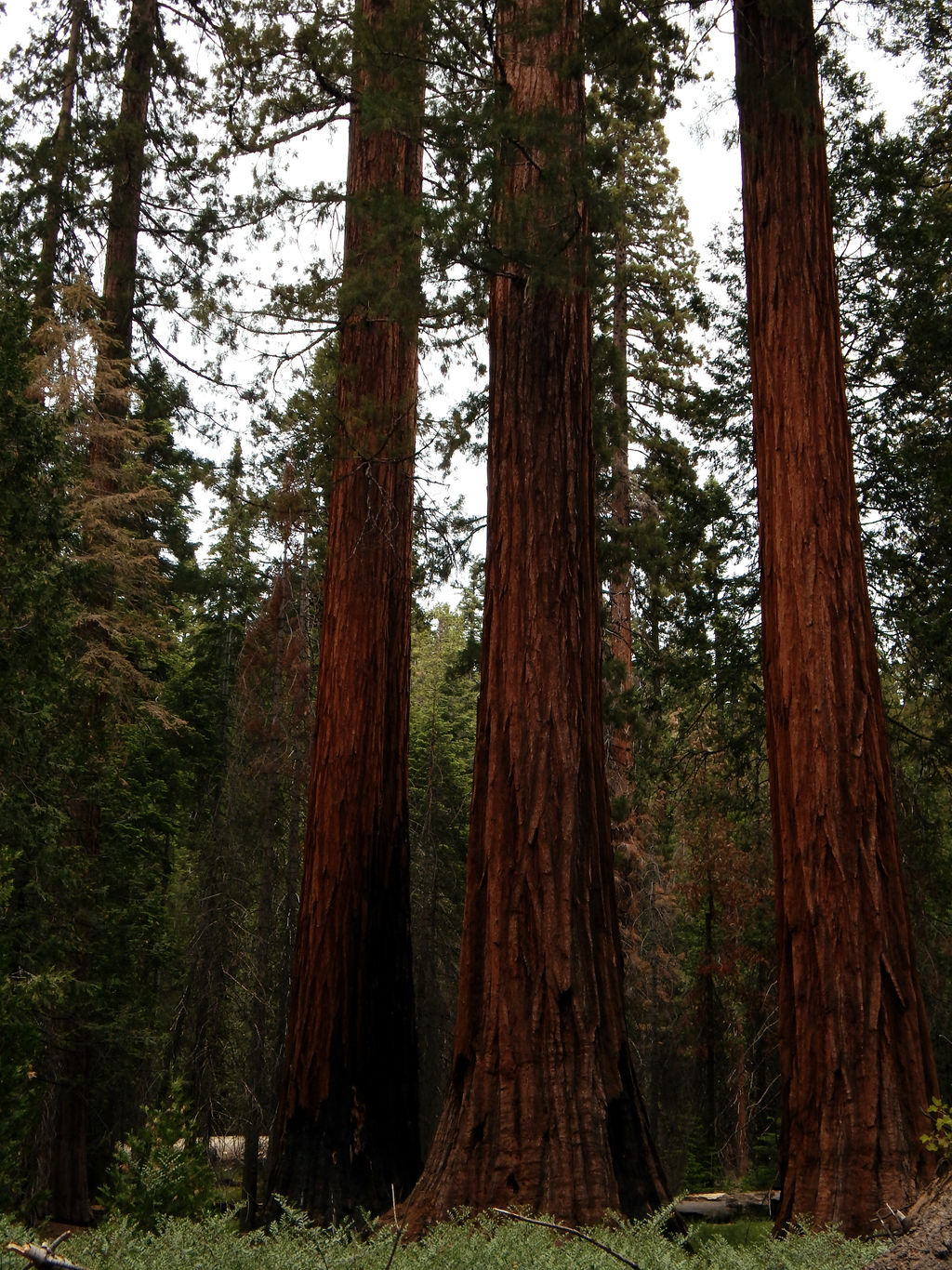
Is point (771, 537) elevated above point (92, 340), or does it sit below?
below

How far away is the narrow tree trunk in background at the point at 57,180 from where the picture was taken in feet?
53.6

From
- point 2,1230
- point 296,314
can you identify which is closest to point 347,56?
point 296,314

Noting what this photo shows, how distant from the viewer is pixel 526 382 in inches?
283

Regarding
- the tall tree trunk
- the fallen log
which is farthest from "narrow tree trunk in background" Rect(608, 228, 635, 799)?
the tall tree trunk

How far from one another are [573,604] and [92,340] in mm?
11339

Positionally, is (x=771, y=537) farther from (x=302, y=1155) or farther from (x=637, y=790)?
(x=637, y=790)

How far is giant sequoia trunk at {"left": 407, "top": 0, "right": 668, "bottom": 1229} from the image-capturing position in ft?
19.4

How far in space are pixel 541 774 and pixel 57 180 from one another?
1388cm

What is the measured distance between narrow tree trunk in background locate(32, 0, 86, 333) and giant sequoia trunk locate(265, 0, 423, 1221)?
24.9ft

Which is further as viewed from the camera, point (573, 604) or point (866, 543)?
point (866, 543)

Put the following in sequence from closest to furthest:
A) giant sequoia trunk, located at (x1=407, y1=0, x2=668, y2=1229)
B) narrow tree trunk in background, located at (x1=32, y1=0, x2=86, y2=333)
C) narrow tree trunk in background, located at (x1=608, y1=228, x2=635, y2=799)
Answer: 1. giant sequoia trunk, located at (x1=407, y1=0, x2=668, y2=1229)
2. narrow tree trunk in background, located at (x1=32, y1=0, x2=86, y2=333)
3. narrow tree trunk in background, located at (x1=608, y1=228, x2=635, y2=799)

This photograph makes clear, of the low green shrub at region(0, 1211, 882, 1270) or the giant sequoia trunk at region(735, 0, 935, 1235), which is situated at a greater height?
the giant sequoia trunk at region(735, 0, 935, 1235)

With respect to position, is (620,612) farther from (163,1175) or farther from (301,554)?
(163,1175)

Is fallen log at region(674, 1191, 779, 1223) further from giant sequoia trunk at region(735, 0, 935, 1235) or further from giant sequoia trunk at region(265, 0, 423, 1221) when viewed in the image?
giant sequoia trunk at region(735, 0, 935, 1235)
